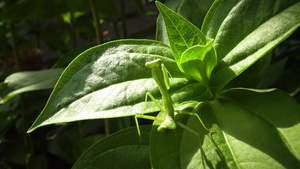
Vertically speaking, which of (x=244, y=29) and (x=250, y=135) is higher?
(x=244, y=29)

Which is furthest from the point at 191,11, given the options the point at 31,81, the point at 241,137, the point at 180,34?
the point at 31,81

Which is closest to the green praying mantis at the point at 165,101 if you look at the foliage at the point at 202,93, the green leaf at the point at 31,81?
the foliage at the point at 202,93

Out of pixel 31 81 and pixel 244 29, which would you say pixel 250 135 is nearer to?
pixel 244 29

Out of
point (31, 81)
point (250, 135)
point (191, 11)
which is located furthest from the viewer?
point (31, 81)

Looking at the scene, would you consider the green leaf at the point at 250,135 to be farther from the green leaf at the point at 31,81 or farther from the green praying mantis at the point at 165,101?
the green leaf at the point at 31,81

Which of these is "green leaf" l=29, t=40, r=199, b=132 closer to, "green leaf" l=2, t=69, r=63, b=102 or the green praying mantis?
the green praying mantis
